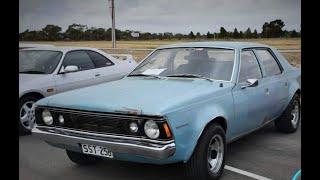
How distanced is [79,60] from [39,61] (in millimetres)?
743

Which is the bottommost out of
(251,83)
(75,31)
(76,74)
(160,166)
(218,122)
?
(160,166)

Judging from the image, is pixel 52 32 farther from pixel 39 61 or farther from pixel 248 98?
pixel 248 98

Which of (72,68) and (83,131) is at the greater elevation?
(72,68)

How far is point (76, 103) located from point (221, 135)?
1.54 meters

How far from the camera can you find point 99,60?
25.0ft

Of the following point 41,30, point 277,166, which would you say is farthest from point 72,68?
point 41,30

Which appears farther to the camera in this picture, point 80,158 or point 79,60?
point 79,60

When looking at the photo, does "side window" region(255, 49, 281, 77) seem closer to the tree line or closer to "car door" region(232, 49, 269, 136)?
"car door" region(232, 49, 269, 136)

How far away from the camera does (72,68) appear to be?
659cm

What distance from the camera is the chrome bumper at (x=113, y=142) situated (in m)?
3.32

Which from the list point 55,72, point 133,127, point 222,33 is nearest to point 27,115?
point 55,72

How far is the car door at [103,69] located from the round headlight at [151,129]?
3.96 metres

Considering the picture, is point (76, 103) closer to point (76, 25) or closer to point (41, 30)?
point (41, 30)
